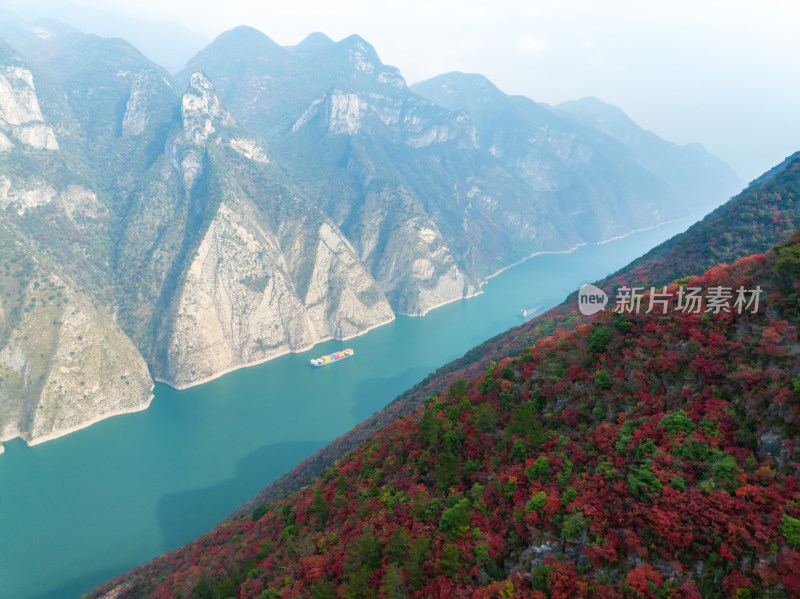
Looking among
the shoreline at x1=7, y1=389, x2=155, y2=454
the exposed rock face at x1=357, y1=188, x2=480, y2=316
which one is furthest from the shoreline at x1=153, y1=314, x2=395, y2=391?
the exposed rock face at x1=357, y1=188, x2=480, y2=316

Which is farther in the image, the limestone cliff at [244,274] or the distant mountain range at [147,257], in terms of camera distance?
the limestone cliff at [244,274]

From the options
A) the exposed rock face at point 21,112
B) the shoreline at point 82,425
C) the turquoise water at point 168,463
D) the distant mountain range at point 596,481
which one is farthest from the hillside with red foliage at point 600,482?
the exposed rock face at point 21,112

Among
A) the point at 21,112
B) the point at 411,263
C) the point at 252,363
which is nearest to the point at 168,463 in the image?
the point at 252,363

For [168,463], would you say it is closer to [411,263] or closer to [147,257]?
[147,257]

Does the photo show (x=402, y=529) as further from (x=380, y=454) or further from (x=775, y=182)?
(x=775, y=182)

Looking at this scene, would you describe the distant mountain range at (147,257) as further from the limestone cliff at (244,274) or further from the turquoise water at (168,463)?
the turquoise water at (168,463)
